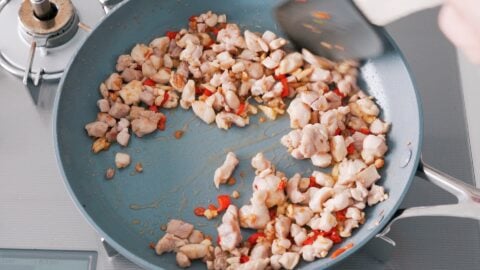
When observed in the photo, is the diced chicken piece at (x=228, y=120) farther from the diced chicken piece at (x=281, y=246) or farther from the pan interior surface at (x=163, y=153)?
the diced chicken piece at (x=281, y=246)

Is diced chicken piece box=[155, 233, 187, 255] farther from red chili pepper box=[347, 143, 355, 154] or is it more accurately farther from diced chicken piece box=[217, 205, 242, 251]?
red chili pepper box=[347, 143, 355, 154]

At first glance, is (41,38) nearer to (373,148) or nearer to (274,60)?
(274,60)

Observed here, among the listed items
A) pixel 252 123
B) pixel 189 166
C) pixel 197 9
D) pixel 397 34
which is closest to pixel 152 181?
pixel 189 166

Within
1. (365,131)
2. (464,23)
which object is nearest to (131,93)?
(365,131)

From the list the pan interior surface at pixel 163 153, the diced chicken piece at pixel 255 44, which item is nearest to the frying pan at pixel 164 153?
the pan interior surface at pixel 163 153

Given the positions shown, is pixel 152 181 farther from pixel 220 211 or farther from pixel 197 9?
pixel 197 9
